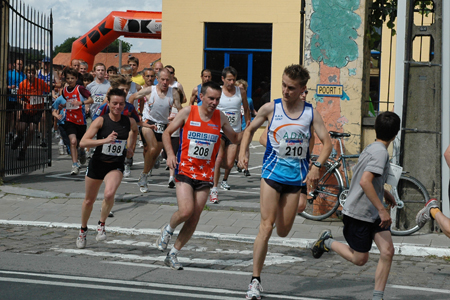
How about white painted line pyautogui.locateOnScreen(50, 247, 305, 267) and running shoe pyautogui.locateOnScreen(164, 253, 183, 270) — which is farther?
white painted line pyautogui.locateOnScreen(50, 247, 305, 267)

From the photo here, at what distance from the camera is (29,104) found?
12.3m

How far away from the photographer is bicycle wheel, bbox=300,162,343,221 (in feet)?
28.9

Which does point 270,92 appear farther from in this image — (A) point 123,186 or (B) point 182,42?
(A) point 123,186

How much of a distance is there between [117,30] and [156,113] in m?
14.0

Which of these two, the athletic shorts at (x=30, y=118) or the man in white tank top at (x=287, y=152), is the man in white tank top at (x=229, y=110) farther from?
the man in white tank top at (x=287, y=152)

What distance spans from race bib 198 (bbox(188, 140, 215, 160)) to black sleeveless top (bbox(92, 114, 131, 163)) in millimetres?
1250

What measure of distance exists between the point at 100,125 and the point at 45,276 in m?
2.09

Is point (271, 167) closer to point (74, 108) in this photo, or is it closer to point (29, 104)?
point (74, 108)

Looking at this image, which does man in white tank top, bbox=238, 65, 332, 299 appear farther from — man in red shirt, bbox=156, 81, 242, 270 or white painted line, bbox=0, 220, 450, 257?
white painted line, bbox=0, 220, 450, 257

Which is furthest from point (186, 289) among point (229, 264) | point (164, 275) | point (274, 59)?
point (274, 59)

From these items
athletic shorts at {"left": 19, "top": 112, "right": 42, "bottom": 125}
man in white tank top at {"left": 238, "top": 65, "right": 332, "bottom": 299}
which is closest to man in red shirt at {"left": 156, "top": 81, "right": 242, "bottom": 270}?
man in white tank top at {"left": 238, "top": 65, "right": 332, "bottom": 299}

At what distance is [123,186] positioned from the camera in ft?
37.8

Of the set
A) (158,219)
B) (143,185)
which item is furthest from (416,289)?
(143,185)

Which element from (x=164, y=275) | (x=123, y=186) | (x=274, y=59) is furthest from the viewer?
(x=274, y=59)
